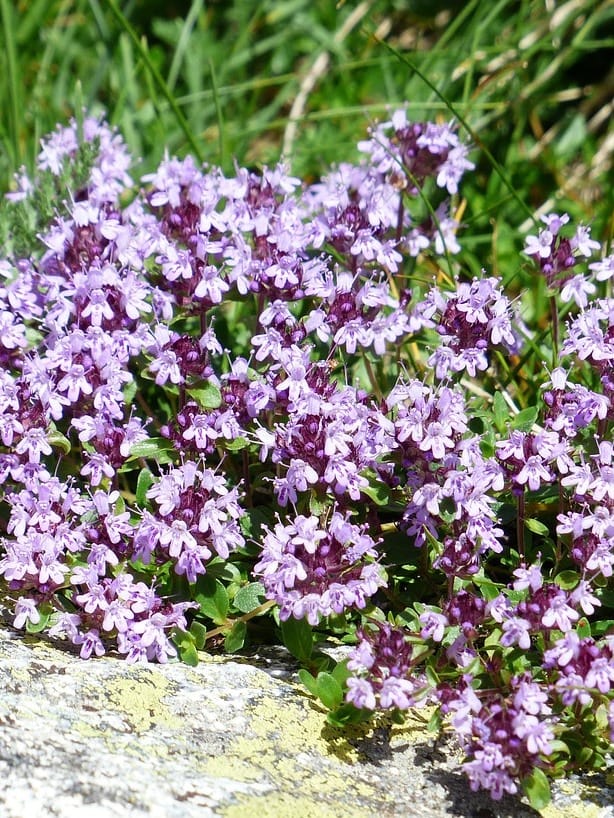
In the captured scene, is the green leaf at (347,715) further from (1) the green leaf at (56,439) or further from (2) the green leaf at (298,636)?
(1) the green leaf at (56,439)

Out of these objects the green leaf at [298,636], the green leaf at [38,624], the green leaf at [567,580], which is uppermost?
the green leaf at [567,580]

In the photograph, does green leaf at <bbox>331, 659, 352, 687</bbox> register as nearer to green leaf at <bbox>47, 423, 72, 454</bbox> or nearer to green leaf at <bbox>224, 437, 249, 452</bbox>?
green leaf at <bbox>224, 437, 249, 452</bbox>

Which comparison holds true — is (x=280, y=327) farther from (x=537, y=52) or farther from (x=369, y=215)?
(x=537, y=52)

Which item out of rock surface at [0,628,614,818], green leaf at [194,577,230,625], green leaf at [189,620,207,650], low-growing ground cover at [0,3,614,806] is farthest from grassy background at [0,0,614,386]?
rock surface at [0,628,614,818]

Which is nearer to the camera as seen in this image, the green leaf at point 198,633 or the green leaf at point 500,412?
the green leaf at point 198,633

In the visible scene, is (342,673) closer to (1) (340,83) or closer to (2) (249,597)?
(2) (249,597)

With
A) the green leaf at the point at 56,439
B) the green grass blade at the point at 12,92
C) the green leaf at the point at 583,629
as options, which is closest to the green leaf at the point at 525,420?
the green leaf at the point at 583,629

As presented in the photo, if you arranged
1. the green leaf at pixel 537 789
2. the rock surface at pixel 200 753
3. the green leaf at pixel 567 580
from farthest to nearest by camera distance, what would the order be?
the green leaf at pixel 567 580 → the green leaf at pixel 537 789 → the rock surface at pixel 200 753
